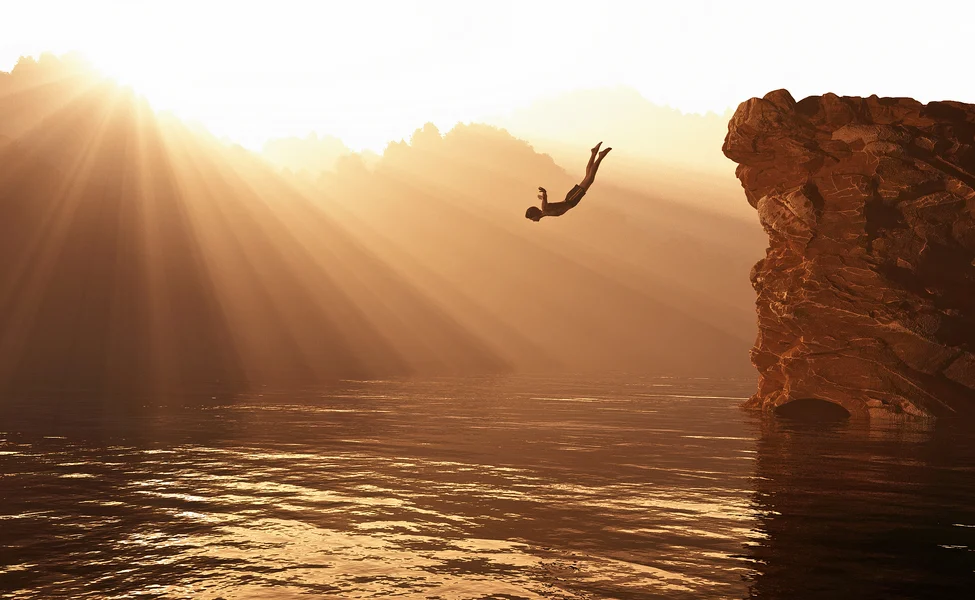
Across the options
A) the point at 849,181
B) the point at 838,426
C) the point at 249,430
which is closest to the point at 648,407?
the point at 838,426

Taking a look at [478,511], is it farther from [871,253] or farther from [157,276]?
[157,276]

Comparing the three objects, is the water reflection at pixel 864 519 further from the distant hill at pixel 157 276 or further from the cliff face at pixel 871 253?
the distant hill at pixel 157 276

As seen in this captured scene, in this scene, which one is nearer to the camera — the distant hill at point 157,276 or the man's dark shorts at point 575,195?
the man's dark shorts at point 575,195

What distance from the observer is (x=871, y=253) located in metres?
57.3

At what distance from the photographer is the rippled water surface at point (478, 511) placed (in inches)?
685

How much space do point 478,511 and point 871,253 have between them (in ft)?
139

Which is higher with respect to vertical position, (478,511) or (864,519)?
(864,519)

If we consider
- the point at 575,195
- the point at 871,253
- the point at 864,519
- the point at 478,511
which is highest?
the point at 871,253

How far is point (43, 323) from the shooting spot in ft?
369

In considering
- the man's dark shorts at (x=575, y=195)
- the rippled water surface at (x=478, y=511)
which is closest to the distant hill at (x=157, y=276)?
the rippled water surface at (x=478, y=511)

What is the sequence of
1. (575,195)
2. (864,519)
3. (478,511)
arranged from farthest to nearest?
(478,511) < (864,519) < (575,195)

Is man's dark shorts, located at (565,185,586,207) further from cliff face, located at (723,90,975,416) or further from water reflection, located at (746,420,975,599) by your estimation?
cliff face, located at (723,90,975,416)

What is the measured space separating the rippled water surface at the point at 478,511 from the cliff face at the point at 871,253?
18.8 feet

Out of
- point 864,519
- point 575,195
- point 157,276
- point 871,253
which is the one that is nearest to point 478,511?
point 575,195
